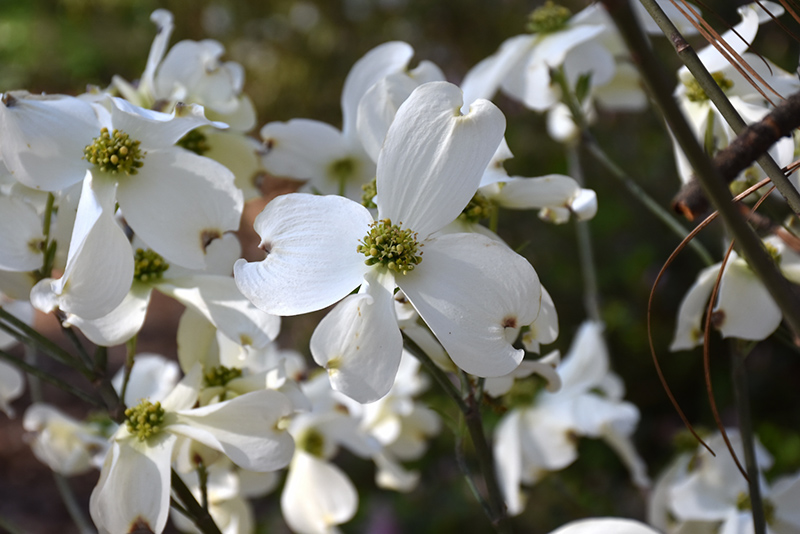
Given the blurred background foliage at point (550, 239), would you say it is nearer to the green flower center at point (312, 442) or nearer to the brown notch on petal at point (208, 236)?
the green flower center at point (312, 442)

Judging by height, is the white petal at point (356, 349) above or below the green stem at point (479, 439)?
above

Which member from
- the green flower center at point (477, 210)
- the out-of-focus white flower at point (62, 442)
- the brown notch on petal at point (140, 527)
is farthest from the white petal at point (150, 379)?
the green flower center at point (477, 210)

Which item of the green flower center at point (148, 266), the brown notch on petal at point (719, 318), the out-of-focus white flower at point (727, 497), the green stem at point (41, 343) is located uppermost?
the brown notch on petal at point (719, 318)

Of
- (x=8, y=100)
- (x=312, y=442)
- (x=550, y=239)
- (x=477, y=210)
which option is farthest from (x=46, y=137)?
(x=550, y=239)

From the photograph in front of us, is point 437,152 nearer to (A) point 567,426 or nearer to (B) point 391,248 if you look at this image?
(B) point 391,248

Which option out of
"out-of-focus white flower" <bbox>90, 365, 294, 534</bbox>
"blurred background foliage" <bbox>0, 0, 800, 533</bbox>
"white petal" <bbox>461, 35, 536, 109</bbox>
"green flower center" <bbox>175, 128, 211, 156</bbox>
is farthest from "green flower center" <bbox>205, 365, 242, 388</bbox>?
"blurred background foliage" <bbox>0, 0, 800, 533</bbox>

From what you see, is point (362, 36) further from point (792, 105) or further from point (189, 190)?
point (792, 105)

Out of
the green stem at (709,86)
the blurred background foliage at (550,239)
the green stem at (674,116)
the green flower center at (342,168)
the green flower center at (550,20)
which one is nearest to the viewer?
the green stem at (674,116)

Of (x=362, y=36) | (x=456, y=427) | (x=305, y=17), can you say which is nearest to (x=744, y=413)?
(x=456, y=427)
